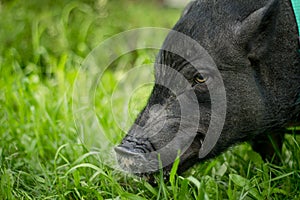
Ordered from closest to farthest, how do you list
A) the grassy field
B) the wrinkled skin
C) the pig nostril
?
the pig nostril
the wrinkled skin
the grassy field

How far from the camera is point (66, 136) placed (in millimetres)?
4281

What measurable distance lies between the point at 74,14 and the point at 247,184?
4.20 meters

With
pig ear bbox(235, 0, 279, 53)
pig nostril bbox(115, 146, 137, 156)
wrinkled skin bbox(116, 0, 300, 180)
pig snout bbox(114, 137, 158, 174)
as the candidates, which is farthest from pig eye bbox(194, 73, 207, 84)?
pig nostril bbox(115, 146, 137, 156)

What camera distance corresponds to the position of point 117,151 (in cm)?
317

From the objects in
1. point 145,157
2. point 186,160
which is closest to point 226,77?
point 186,160

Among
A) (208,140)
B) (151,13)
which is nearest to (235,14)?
(208,140)

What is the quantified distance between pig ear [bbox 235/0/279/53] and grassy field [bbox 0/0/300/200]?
2.39 ft

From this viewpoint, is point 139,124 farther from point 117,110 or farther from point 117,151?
point 117,110

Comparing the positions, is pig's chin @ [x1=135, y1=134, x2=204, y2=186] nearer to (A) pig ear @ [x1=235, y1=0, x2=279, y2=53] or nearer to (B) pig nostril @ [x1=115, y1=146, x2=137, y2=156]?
(B) pig nostril @ [x1=115, y1=146, x2=137, y2=156]

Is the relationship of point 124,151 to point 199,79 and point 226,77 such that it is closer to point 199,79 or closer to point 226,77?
point 199,79

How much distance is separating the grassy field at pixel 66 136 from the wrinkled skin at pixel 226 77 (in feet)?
0.82

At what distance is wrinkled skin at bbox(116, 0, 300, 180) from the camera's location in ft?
10.7

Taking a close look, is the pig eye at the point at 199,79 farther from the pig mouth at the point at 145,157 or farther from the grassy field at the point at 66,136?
the grassy field at the point at 66,136

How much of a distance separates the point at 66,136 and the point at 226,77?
144cm
